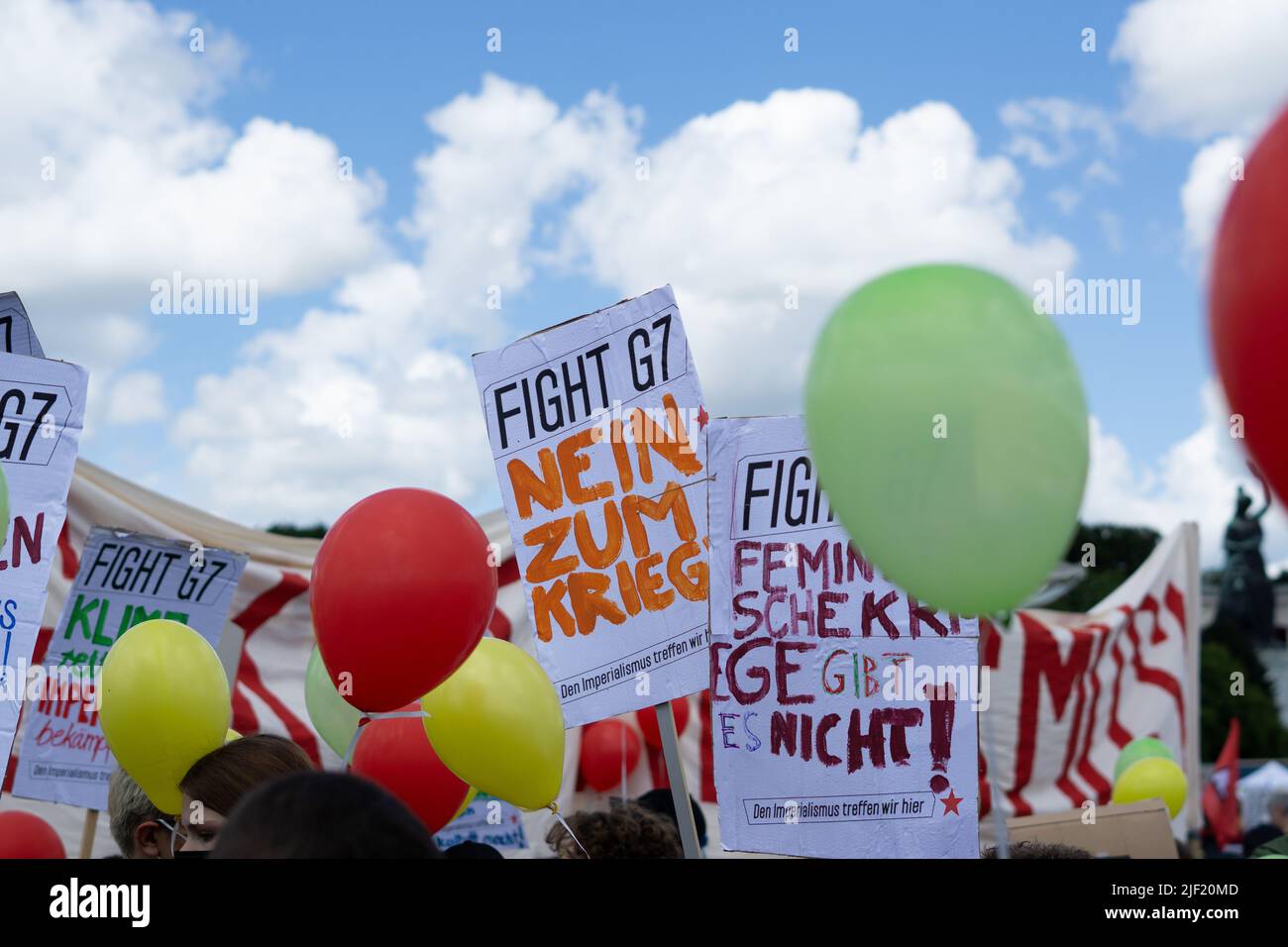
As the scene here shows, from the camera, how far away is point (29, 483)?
463 centimetres

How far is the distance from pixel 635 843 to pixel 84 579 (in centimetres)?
362

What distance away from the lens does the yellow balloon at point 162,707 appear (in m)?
3.73

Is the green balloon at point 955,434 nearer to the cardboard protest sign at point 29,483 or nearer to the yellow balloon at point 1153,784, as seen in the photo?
the cardboard protest sign at point 29,483

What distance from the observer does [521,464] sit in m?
4.82

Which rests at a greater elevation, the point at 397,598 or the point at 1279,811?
the point at 397,598

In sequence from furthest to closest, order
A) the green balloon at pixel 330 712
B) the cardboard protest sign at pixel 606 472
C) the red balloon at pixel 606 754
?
the red balloon at pixel 606 754 < the green balloon at pixel 330 712 < the cardboard protest sign at pixel 606 472

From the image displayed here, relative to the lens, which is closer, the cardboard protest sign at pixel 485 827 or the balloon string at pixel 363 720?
the balloon string at pixel 363 720

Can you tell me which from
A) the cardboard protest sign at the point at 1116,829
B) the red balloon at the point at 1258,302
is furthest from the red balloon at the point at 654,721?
the red balloon at the point at 1258,302

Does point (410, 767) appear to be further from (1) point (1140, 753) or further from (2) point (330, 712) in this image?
(1) point (1140, 753)

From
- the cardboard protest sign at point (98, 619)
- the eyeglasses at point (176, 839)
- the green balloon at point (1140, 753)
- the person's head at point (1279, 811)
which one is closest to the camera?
the eyeglasses at point (176, 839)

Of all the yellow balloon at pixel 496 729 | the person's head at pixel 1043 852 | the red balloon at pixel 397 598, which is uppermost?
the red balloon at pixel 397 598

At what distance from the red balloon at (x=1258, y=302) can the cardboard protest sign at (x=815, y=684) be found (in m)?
3.19

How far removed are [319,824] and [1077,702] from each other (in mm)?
10623

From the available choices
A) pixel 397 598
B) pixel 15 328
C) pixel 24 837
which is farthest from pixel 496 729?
pixel 15 328
